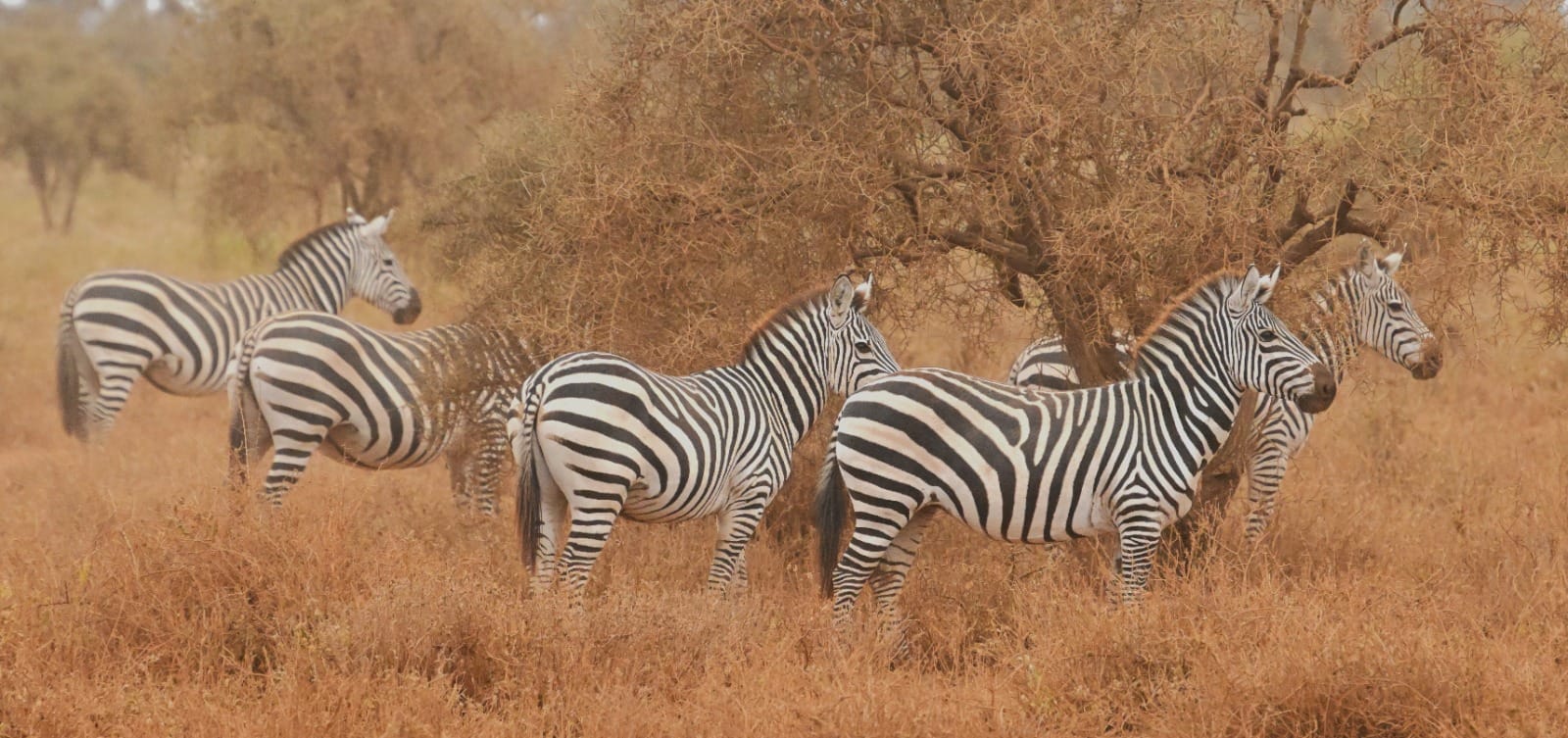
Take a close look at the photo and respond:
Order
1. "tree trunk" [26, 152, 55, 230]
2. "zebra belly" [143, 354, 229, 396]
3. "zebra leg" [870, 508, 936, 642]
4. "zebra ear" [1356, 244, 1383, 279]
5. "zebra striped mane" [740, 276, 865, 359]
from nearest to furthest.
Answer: "zebra leg" [870, 508, 936, 642], "zebra striped mane" [740, 276, 865, 359], "zebra ear" [1356, 244, 1383, 279], "zebra belly" [143, 354, 229, 396], "tree trunk" [26, 152, 55, 230]

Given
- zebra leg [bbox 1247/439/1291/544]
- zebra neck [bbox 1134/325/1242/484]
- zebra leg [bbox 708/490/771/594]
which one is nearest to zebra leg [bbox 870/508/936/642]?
zebra leg [bbox 708/490/771/594]

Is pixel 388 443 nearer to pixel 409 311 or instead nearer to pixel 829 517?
pixel 829 517

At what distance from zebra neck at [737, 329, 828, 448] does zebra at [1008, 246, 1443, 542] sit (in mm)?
1304

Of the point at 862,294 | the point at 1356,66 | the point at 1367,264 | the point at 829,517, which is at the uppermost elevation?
the point at 1356,66

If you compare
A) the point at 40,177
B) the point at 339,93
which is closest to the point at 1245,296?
the point at 339,93

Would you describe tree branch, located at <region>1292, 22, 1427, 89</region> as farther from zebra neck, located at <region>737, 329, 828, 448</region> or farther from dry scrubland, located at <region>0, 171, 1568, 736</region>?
zebra neck, located at <region>737, 329, 828, 448</region>

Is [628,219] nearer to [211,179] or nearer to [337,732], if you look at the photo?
[337,732]

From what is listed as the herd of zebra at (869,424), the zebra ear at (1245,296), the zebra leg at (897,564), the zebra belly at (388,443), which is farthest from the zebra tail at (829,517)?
the zebra belly at (388,443)

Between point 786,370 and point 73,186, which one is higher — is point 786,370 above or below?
below

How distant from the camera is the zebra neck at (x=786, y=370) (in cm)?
686

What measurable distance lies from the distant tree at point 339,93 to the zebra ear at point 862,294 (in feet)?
31.2

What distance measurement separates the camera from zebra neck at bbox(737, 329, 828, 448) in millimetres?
6863

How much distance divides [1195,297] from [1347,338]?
125 cm

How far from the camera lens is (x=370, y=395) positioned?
7777 millimetres
